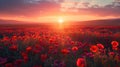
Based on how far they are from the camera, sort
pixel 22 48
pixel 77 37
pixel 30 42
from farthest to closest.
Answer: pixel 77 37
pixel 30 42
pixel 22 48

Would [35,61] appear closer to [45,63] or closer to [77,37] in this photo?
[45,63]

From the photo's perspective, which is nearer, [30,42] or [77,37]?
[30,42]

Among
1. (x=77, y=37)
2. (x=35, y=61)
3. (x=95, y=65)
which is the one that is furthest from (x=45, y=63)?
(x=77, y=37)

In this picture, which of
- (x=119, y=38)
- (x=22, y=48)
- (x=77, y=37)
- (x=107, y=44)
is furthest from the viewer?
(x=77, y=37)

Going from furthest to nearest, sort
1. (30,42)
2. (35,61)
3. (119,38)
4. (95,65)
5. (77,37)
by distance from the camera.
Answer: (77,37), (119,38), (30,42), (35,61), (95,65)

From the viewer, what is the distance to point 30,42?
8984mm

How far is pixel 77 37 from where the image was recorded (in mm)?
13133

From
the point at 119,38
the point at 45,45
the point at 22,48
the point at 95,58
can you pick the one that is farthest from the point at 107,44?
the point at 95,58

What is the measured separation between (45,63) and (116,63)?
1564 mm

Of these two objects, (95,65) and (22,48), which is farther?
(22,48)

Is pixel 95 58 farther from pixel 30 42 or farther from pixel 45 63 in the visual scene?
pixel 30 42

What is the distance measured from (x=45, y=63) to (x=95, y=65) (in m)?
1.09

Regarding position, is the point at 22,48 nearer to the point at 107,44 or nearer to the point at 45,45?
the point at 45,45

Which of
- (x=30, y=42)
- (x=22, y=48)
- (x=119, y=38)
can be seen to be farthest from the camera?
(x=119, y=38)
